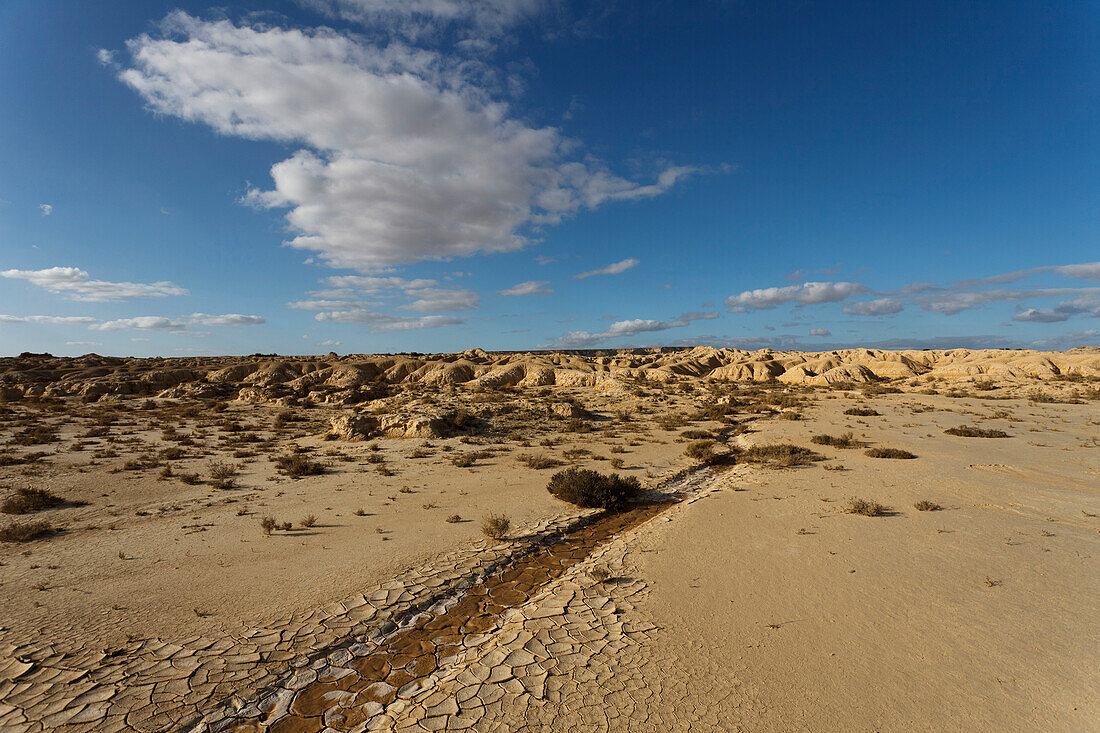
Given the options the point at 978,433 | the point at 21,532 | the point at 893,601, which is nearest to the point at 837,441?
the point at 978,433

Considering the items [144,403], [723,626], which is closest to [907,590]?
[723,626]

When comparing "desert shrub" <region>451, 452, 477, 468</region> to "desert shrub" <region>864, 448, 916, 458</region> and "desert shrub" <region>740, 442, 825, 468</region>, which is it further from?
"desert shrub" <region>864, 448, 916, 458</region>

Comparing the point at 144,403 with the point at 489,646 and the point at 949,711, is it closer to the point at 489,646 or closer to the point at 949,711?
the point at 489,646

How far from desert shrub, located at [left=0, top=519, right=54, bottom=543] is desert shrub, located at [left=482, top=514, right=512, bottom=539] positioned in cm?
837

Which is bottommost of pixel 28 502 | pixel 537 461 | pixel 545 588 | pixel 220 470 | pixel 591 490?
pixel 545 588

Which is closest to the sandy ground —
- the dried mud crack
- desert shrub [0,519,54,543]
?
the dried mud crack

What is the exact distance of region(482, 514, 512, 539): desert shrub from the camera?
8781mm

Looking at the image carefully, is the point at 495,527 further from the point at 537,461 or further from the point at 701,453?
the point at 701,453

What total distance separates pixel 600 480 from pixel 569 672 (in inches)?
260

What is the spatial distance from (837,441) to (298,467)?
19001 mm

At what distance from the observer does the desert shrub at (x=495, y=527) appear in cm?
878

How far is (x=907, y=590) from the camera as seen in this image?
6309mm

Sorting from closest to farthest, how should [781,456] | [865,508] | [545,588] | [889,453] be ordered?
[545,588] < [865,508] < [781,456] < [889,453]

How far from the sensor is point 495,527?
8812 mm
